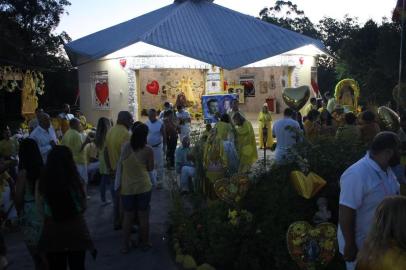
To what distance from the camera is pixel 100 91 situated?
2100 cm

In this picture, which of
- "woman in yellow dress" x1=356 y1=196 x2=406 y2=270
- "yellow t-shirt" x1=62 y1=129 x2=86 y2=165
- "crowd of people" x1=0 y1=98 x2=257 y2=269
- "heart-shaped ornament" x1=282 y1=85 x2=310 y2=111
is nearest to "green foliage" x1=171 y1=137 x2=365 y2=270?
"crowd of people" x1=0 y1=98 x2=257 y2=269

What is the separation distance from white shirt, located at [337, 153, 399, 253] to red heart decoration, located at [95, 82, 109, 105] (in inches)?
705

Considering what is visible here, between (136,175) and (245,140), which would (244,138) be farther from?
(136,175)

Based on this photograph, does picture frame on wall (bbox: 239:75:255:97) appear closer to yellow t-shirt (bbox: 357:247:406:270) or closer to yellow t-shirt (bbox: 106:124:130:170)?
yellow t-shirt (bbox: 106:124:130:170)

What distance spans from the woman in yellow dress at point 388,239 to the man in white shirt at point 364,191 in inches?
33.6

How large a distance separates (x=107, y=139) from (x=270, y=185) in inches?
111

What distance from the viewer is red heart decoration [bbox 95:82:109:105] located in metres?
20.7

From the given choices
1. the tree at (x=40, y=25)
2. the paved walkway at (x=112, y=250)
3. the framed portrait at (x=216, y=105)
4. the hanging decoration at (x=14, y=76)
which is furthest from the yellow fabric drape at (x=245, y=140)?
the tree at (x=40, y=25)

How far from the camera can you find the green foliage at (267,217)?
5.05m

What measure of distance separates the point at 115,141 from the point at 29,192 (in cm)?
274

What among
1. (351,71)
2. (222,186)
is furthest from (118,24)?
(222,186)

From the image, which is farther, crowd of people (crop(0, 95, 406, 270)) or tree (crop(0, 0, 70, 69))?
tree (crop(0, 0, 70, 69))

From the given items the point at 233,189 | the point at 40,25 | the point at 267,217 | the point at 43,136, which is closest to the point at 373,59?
the point at 43,136

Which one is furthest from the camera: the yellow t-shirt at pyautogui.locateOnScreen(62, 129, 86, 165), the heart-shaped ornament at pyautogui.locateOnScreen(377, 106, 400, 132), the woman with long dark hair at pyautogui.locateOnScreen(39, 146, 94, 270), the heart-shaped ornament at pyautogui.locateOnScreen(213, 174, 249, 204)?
the yellow t-shirt at pyautogui.locateOnScreen(62, 129, 86, 165)
